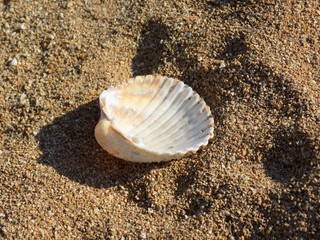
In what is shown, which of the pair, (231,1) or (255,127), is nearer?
(255,127)

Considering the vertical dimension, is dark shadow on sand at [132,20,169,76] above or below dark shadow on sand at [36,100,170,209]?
above

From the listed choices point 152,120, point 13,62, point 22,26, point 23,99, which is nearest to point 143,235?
point 152,120

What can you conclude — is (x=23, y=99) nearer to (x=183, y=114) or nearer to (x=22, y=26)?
(x=22, y=26)

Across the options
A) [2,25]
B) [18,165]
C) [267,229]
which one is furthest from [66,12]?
[267,229]

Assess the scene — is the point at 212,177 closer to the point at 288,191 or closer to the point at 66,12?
the point at 288,191

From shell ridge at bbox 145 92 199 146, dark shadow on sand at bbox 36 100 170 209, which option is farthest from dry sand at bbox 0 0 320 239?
shell ridge at bbox 145 92 199 146

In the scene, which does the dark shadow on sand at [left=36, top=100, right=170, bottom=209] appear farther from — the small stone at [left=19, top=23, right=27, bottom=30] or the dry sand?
the small stone at [left=19, top=23, right=27, bottom=30]
